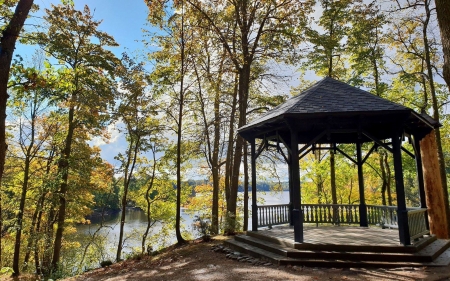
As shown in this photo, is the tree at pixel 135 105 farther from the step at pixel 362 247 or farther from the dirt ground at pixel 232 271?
the step at pixel 362 247

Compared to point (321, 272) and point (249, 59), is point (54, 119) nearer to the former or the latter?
point (249, 59)

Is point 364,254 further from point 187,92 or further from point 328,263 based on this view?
point 187,92

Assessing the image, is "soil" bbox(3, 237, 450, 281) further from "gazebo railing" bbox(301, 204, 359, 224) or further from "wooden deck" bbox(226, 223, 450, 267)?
"gazebo railing" bbox(301, 204, 359, 224)

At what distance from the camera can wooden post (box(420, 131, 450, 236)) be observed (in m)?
7.83

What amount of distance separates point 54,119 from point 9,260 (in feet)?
39.1

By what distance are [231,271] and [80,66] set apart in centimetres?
906

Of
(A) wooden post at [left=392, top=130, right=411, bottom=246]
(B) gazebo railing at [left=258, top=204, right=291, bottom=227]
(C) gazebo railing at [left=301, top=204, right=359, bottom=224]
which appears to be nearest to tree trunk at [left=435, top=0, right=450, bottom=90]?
(A) wooden post at [left=392, top=130, right=411, bottom=246]

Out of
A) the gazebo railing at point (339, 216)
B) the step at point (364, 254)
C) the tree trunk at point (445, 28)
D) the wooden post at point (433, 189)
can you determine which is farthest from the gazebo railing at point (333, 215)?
the tree trunk at point (445, 28)

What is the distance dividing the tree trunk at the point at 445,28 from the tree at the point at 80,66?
10.3m

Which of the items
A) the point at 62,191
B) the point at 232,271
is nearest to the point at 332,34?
the point at 232,271

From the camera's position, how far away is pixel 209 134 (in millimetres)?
13195

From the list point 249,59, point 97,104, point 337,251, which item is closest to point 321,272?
point 337,251

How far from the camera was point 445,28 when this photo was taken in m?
3.72

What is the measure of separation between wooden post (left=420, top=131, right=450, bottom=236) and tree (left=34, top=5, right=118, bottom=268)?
36.7 feet
